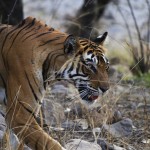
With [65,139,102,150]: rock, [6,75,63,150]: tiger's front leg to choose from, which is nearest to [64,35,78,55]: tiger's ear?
[6,75,63,150]: tiger's front leg

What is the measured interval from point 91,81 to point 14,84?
1.91 feet

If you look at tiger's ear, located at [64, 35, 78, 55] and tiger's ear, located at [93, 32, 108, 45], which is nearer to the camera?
tiger's ear, located at [64, 35, 78, 55]

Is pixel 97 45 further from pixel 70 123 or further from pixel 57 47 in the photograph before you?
pixel 70 123

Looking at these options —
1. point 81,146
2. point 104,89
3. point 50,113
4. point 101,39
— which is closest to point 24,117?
point 81,146

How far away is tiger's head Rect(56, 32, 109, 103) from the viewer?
15.3ft

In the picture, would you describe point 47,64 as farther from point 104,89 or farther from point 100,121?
point 100,121

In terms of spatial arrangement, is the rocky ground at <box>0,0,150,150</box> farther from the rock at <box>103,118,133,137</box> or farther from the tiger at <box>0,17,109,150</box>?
the tiger at <box>0,17,109,150</box>

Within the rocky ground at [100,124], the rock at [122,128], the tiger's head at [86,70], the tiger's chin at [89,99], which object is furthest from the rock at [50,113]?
the tiger's head at [86,70]

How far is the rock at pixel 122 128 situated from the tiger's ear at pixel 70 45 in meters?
1.19

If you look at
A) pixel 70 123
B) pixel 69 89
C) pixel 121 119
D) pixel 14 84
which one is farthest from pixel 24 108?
pixel 69 89

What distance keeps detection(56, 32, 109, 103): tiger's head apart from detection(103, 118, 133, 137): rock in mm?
971

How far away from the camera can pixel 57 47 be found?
4.82 meters

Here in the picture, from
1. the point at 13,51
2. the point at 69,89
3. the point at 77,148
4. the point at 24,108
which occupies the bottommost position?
the point at 69,89

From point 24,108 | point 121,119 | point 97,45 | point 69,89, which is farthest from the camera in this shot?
point 69,89
